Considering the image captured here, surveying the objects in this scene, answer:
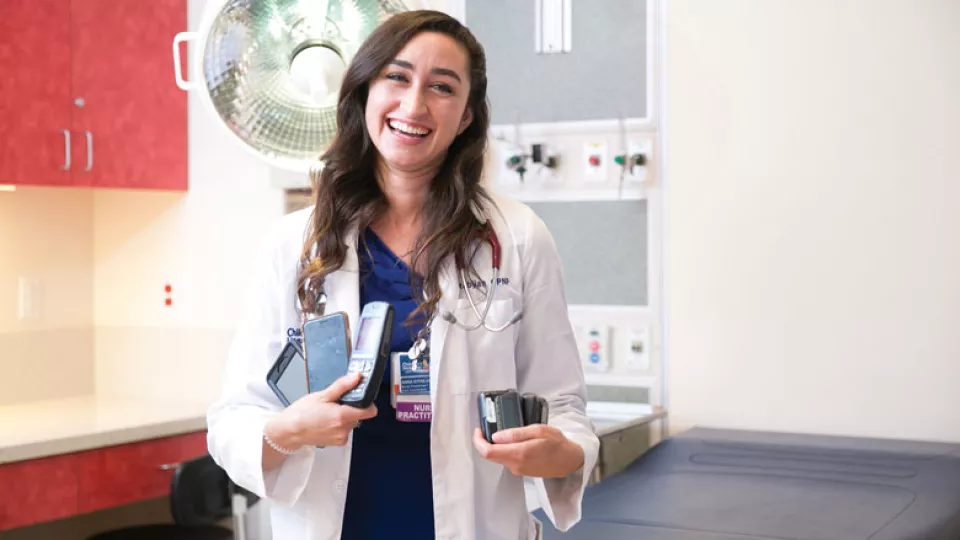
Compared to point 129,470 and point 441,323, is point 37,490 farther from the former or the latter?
point 441,323

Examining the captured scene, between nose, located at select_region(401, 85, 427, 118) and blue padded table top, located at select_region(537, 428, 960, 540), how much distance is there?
99 centimetres

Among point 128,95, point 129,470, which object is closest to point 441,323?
point 129,470

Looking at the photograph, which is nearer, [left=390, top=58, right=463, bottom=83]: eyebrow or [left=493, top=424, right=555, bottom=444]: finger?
[left=493, top=424, right=555, bottom=444]: finger

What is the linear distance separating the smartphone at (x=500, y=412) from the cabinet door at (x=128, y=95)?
2400mm

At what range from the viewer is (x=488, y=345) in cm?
139

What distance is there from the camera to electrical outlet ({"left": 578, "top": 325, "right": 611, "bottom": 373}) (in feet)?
10.2

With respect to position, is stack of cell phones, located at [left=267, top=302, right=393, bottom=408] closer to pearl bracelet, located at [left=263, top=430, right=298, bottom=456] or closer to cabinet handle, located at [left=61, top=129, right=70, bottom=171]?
pearl bracelet, located at [left=263, top=430, right=298, bottom=456]

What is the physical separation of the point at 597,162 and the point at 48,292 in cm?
192

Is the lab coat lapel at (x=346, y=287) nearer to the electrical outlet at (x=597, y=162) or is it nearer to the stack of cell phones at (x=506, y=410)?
the stack of cell phones at (x=506, y=410)

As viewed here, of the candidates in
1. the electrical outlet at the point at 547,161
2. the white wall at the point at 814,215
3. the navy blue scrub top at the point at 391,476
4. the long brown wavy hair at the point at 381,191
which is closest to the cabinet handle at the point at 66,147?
the electrical outlet at the point at 547,161

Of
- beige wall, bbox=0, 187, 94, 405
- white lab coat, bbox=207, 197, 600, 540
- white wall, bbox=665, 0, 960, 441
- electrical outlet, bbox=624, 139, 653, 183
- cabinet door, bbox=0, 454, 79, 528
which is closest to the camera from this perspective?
white lab coat, bbox=207, 197, 600, 540

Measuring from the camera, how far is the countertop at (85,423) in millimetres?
2717

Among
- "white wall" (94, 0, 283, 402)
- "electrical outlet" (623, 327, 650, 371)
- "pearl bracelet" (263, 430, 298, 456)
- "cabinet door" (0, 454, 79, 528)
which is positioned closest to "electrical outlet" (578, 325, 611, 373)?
"electrical outlet" (623, 327, 650, 371)

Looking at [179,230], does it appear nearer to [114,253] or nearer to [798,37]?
[114,253]
